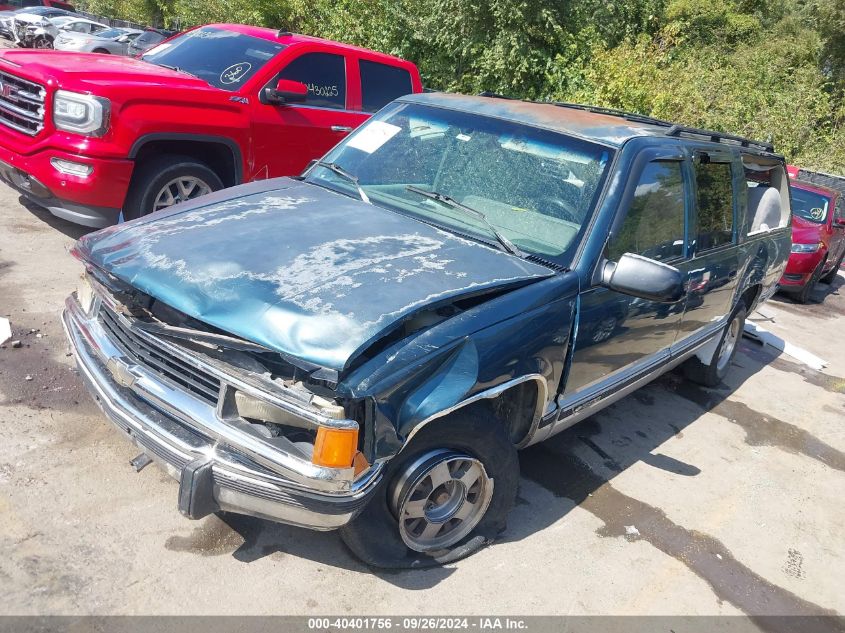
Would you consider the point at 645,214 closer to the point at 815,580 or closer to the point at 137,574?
the point at 815,580

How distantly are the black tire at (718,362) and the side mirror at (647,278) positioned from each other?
2.60 meters

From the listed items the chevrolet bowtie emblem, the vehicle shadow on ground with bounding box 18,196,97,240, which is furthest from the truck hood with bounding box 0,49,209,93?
the chevrolet bowtie emblem

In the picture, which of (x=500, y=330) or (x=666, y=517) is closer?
(x=500, y=330)

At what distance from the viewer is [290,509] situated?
255cm

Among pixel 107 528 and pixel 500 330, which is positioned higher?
pixel 500 330

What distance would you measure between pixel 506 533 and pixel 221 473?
5.14ft

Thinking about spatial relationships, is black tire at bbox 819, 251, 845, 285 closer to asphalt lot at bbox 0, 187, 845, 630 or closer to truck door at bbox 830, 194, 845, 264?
truck door at bbox 830, 194, 845, 264

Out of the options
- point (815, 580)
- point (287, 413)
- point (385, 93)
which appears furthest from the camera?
point (385, 93)

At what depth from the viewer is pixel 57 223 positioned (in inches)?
254

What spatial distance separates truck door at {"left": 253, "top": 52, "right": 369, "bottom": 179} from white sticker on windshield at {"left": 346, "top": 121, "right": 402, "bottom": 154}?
7.37 ft

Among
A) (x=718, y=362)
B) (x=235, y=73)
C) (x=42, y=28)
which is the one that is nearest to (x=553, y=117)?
(x=718, y=362)

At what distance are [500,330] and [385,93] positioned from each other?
5214 mm

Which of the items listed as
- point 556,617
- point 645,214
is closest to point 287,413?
point 556,617

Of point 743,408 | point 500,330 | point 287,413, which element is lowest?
point 743,408
